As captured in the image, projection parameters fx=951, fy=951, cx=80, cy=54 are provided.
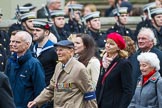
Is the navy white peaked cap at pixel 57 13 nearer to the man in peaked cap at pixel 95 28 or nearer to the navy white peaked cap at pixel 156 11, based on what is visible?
the man in peaked cap at pixel 95 28

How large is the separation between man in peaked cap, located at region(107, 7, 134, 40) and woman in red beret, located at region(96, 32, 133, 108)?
7273mm

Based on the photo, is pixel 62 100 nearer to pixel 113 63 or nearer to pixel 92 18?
pixel 113 63

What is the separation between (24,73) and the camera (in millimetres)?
12984

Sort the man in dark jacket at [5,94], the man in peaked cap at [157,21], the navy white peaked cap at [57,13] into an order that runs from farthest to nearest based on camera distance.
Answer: the man in peaked cap at [157,21] < the navy white peaked cap at [57,13] < the man in dark jacket at [5,94]

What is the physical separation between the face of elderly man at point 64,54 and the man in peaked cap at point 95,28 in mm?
7062

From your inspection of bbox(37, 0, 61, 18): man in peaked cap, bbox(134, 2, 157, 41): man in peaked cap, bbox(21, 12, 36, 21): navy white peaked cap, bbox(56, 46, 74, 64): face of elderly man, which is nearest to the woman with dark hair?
bbox(56, 46, 74, 64): face of elderly man

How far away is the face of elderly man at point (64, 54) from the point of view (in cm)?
1234

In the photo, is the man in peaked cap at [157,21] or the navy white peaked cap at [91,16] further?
the navy white peaked cap at [91,16]

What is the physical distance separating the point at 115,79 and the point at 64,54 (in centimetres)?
99

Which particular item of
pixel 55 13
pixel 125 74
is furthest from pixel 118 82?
pixel 55 13

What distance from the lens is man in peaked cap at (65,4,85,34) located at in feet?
65.6

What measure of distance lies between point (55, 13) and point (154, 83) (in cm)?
751

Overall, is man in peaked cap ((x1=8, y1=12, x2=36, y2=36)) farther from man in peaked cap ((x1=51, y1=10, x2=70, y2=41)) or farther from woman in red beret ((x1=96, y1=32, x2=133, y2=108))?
woman in red beret ((x1=96, y1=32, x2=133, y2=108))

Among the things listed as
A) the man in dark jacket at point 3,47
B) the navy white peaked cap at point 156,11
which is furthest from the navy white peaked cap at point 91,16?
the man in dark jacket at point 3,47
